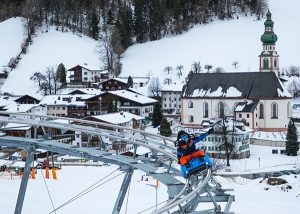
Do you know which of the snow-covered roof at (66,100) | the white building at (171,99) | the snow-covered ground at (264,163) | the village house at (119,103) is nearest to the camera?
the snow-covered ground at (264,163)

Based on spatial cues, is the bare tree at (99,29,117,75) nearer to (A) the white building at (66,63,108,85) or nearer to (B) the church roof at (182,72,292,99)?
(A) the white building at (66,63,108,85)

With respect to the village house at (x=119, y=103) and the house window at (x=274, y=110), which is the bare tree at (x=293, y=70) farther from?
the village house at (x=119, y=103)

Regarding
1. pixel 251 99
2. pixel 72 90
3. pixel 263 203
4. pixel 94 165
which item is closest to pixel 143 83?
pixel 72 90

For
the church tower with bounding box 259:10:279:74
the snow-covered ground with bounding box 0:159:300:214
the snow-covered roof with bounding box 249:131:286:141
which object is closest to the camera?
the snow-covered ground with bounding box 0:159:300:214

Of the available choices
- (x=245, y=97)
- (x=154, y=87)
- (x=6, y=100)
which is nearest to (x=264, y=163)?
(x=245, y=97)

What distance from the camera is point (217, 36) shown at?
189ft

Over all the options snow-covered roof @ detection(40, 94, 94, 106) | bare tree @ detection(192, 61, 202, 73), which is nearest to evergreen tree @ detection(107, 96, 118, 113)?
snow-covered roof @ detection(40, 94, 94, 106)

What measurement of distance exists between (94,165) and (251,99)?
17250 millimetres

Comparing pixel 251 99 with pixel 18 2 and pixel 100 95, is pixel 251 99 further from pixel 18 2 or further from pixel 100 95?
pixel 18 2

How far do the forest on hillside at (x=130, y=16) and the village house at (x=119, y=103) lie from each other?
1913cm

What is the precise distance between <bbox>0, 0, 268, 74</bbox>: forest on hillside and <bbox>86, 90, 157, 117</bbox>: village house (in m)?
19.1

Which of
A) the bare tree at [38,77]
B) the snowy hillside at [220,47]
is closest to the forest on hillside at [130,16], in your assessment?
the snowy hillside at [220,47]

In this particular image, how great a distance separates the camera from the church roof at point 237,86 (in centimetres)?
3762

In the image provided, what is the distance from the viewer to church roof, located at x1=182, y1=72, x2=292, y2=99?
3762 cm
